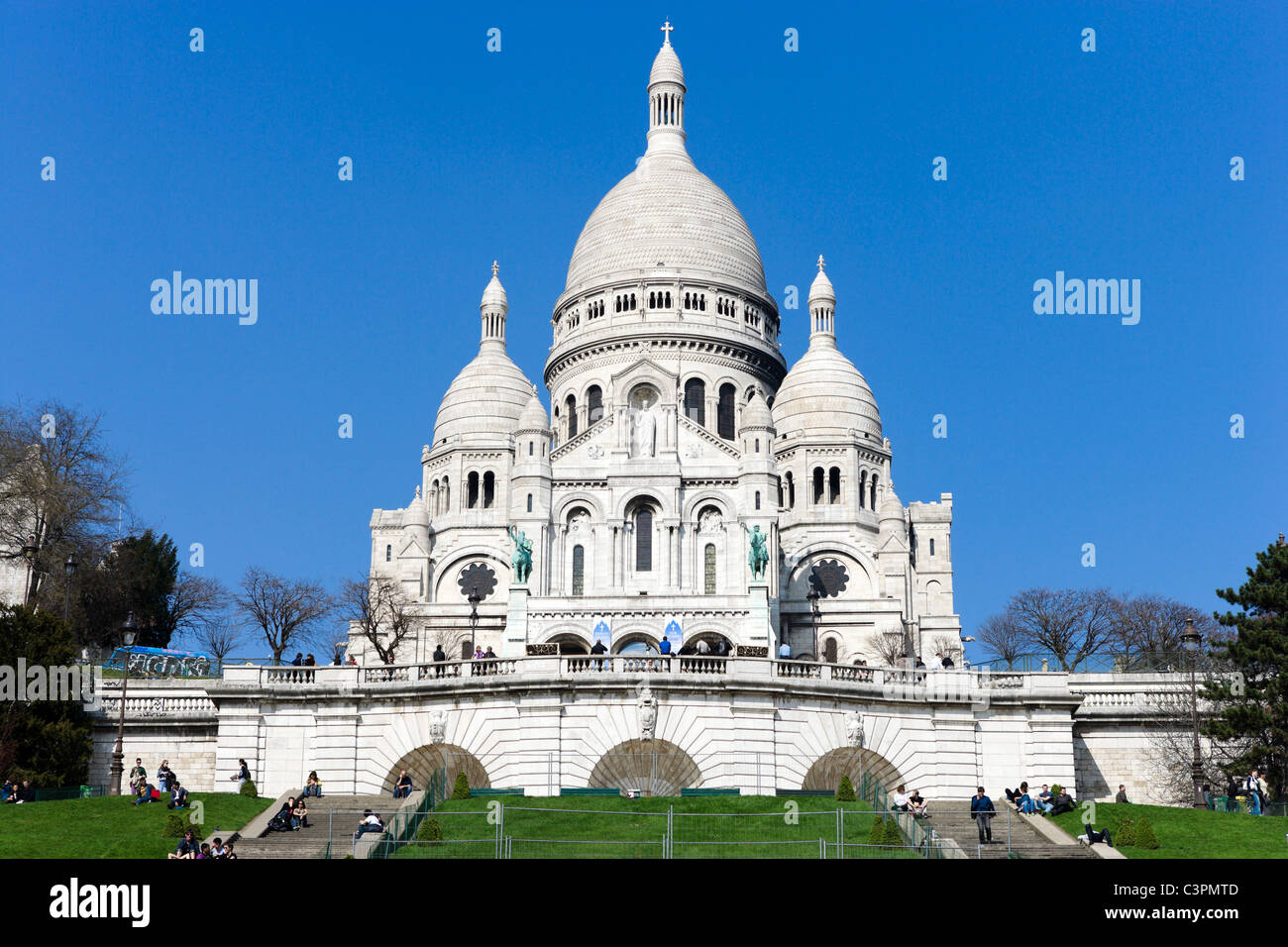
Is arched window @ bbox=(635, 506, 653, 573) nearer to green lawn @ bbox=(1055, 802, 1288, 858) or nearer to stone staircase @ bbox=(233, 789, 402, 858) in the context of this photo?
stone staircase @ bbox=(233, 789, 402, 858)

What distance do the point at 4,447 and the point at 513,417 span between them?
35604 mm

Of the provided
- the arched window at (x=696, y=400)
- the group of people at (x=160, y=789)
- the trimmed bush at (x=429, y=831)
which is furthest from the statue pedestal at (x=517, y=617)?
the trimmed bush at (x=429, y=831)

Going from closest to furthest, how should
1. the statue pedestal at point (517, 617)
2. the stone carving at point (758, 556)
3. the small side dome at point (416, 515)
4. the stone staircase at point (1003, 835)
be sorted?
1. the stone staircase at point (1003, 835)
2. the statue pedestal at point (517, 617)
3. the stone carving at point (758, 556)
4. the small side dome at point (416, 515)

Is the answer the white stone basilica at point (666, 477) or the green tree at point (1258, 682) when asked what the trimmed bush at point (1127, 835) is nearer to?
the green tree at point (1258, 682)

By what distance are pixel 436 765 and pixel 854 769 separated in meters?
9.60

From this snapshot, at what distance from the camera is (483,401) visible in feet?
310

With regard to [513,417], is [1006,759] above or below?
below

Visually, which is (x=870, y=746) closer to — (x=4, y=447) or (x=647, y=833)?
(x=647, y=833)

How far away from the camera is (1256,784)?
40.2 meters

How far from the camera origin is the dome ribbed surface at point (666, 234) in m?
99.2

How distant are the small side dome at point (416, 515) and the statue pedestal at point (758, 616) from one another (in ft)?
80.1
